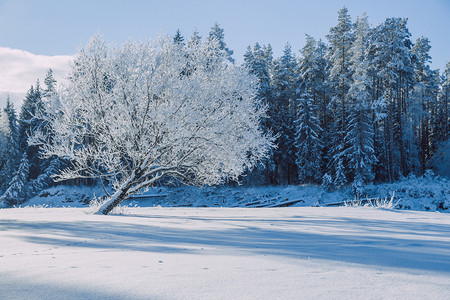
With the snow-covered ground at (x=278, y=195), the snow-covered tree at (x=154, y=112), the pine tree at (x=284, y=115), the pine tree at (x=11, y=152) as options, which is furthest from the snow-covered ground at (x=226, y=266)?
the pine tree at (x=11, y=152)

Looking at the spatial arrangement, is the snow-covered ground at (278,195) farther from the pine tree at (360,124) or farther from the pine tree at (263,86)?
the pine tree at (263,86)

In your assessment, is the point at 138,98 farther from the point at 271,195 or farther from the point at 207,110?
the point at 271,195

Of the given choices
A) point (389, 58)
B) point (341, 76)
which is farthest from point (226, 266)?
point (389, 58)

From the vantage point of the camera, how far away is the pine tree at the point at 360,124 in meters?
28.7

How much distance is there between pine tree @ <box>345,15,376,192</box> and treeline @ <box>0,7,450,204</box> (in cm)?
9

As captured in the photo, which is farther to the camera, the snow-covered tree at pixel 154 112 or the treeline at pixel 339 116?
the treeline at pixel 339 116

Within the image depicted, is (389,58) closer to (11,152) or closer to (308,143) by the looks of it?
(308,143)

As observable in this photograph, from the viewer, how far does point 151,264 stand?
2.84 m

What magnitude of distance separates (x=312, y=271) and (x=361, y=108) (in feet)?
98.2

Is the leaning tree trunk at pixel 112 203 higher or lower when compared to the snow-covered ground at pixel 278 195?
higher

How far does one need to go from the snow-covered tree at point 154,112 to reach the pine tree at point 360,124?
21.2 meters

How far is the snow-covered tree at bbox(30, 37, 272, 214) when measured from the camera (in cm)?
922

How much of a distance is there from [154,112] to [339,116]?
3114cm

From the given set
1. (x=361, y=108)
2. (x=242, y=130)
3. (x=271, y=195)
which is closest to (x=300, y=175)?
(x=271, y=195)
